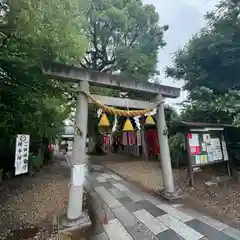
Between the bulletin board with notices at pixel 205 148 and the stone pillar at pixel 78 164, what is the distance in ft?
13.9

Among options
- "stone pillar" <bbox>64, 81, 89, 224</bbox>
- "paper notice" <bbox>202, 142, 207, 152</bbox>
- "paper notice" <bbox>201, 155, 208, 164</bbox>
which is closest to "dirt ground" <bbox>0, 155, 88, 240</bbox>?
"stone pillar" <bbox>64, 81, 89, 224</bbox>

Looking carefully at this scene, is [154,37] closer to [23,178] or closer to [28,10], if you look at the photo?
[28,10]

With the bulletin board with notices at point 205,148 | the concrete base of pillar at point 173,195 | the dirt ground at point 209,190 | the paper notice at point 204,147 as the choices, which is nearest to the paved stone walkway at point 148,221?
the concrete base of pillar at point 173,195

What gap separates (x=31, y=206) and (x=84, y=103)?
11.5 feet

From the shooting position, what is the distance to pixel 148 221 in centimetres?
421

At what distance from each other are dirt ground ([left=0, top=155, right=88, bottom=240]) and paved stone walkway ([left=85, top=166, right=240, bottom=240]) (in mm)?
1150

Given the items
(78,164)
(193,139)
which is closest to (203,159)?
(193,139)

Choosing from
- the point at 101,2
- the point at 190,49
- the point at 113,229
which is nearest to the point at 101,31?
the point at 101,2

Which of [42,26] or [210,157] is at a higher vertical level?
[42,26]

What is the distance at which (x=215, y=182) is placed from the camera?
7.03 m

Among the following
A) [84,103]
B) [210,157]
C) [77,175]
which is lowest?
[77,175]

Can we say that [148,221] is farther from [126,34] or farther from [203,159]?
[126,34]

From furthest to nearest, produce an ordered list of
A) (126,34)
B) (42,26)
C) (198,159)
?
(126,34)
(198,159)
(42,26)

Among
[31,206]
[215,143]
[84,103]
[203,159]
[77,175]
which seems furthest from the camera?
[215,143]
